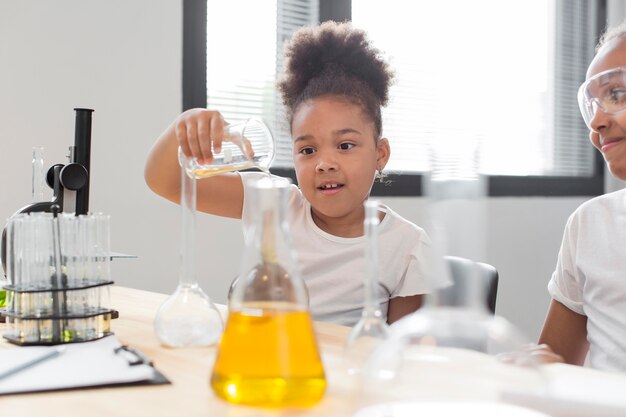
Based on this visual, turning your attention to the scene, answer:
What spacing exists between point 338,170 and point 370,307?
0.84m

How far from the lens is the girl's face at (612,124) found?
3.85 feet

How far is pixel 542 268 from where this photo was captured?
3.60 m

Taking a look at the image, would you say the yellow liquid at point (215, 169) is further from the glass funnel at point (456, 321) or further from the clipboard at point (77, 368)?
the glass funnel at point (456, 321)

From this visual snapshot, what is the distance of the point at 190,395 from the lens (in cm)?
62

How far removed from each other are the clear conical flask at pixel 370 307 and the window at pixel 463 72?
1.94 m

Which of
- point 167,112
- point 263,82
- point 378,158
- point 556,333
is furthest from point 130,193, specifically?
point 556,333

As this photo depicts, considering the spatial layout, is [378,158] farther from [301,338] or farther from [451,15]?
[451,15]

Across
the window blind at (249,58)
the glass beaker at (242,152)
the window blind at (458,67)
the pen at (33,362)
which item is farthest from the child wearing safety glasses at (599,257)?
the window blind at (249,58)

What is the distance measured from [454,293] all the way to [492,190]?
3.09m

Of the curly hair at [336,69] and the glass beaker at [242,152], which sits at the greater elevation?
the curly hair at [336,69]

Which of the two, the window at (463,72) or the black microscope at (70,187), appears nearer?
the black microscope at (70,187)

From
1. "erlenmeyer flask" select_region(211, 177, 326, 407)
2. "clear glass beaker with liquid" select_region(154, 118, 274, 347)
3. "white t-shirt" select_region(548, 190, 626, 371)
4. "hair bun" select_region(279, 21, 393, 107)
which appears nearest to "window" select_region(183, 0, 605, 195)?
"hair bun" select_region(279, 21, 393, 107)

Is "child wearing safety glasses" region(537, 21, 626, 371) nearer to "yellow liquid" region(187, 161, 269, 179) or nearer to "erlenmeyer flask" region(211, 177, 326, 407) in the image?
"yellow liquid" region(187, 161, 269, 179)

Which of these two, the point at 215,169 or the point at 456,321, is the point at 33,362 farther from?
the point at 456,321
